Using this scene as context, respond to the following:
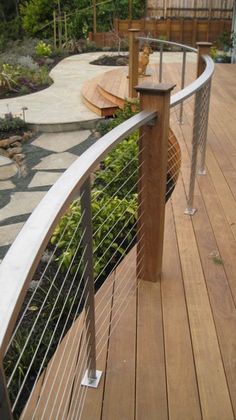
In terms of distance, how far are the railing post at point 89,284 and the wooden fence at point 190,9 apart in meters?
14.4

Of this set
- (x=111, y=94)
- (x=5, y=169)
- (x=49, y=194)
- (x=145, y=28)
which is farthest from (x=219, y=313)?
(x=145, y=28)

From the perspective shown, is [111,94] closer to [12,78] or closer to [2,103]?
[2,103]

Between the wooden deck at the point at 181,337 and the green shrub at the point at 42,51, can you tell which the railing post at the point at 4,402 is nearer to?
the wooden deck at the point at 181,337

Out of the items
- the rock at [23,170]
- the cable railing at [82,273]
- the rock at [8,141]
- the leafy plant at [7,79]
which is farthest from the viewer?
the leafy plant at [7,79]

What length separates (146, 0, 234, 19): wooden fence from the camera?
14.1m

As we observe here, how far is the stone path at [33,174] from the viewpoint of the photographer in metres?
4.06

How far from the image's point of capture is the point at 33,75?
9781 mm

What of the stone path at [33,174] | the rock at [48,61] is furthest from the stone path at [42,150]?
the rock at [48,61]

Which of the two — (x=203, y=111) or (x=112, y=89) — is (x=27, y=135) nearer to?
(x=112, y=89)

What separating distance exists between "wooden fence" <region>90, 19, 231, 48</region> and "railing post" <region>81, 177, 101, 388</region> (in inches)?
528

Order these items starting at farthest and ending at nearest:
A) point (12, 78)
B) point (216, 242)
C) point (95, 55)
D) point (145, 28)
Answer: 1. point (145, 28)
2. point (95, 55)
3. point (12, 78)
4. point (216, 242)

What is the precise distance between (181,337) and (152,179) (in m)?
0.67

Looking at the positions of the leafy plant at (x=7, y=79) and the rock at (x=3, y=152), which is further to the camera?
the leafy plant at (x=7, y=79)

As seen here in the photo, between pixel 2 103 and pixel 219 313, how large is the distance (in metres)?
6.85
